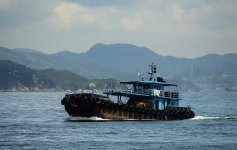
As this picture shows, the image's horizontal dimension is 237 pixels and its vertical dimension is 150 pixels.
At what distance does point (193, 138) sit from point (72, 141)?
1266 cm

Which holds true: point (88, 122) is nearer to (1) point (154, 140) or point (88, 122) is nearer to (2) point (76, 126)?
(2) point (76, 126)

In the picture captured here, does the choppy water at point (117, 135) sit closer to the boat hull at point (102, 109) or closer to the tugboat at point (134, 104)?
the boat hull at point (102, 109)

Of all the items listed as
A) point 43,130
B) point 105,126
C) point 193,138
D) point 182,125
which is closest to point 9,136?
point 43,130

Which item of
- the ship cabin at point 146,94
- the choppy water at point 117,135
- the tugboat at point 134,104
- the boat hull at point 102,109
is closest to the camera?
the choppy water at point 117,135

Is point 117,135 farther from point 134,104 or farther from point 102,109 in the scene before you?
point 134,104

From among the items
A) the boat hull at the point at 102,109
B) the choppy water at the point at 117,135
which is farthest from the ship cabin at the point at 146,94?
the choppy water at the point at 117,135

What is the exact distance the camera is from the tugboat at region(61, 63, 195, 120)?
240 ft

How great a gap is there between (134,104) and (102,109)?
5.75 m

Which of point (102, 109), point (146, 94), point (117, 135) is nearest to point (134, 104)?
point (146, 94)

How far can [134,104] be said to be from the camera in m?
77.4

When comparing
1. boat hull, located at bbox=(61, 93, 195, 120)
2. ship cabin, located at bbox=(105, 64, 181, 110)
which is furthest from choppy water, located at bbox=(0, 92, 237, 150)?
ship cabin, located at bbox=(105, 64, 181, 110)

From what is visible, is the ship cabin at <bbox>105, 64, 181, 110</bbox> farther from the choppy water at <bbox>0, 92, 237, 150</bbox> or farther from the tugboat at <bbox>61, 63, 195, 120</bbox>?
the choppy water at <bbox>0, 92, 237, 150</bbox>

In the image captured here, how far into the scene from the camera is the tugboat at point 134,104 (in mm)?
73000

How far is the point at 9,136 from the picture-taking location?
2371 inches
